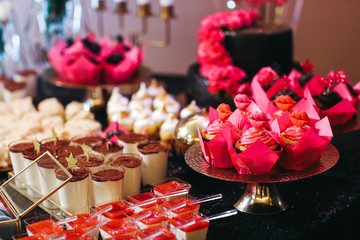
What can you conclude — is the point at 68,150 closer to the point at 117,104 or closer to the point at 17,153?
the point at 17,153

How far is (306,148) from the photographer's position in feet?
5.55

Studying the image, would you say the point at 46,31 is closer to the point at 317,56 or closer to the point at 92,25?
the point at 92,25

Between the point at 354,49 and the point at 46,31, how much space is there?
7.68 feet

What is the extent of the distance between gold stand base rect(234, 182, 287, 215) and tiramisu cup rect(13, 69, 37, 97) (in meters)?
2.09

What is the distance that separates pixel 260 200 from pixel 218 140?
1.09 feet

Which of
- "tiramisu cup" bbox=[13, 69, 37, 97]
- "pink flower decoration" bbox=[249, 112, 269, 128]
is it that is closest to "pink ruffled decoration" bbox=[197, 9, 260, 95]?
"pink flower decoration" bbox=[249, 112, 269, 128]

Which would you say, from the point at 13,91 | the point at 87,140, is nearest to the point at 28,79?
the point at 13,91

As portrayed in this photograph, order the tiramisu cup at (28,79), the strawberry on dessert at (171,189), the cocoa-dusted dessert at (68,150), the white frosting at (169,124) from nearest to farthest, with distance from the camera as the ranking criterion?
the strawberry on dessert at (171,189)
the cocoa-dusted dessert at (68,150)
the white frosting at (169,124)
the tiramisu cup at (28,79)

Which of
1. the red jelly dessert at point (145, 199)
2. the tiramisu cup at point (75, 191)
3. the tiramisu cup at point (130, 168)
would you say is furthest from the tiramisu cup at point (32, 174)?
the red jelly dessert at point (145, 199)

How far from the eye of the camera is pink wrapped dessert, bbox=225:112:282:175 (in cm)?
163

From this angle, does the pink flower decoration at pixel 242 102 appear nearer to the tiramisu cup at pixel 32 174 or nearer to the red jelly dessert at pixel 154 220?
the red jelly dessert at pixel 154 220

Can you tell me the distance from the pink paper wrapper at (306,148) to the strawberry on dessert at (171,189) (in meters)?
0.36

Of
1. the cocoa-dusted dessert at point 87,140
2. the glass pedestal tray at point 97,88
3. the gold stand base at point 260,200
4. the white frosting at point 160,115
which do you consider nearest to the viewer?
the gold stand base at point 260,200

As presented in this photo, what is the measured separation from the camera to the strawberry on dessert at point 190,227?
159 centimetres
